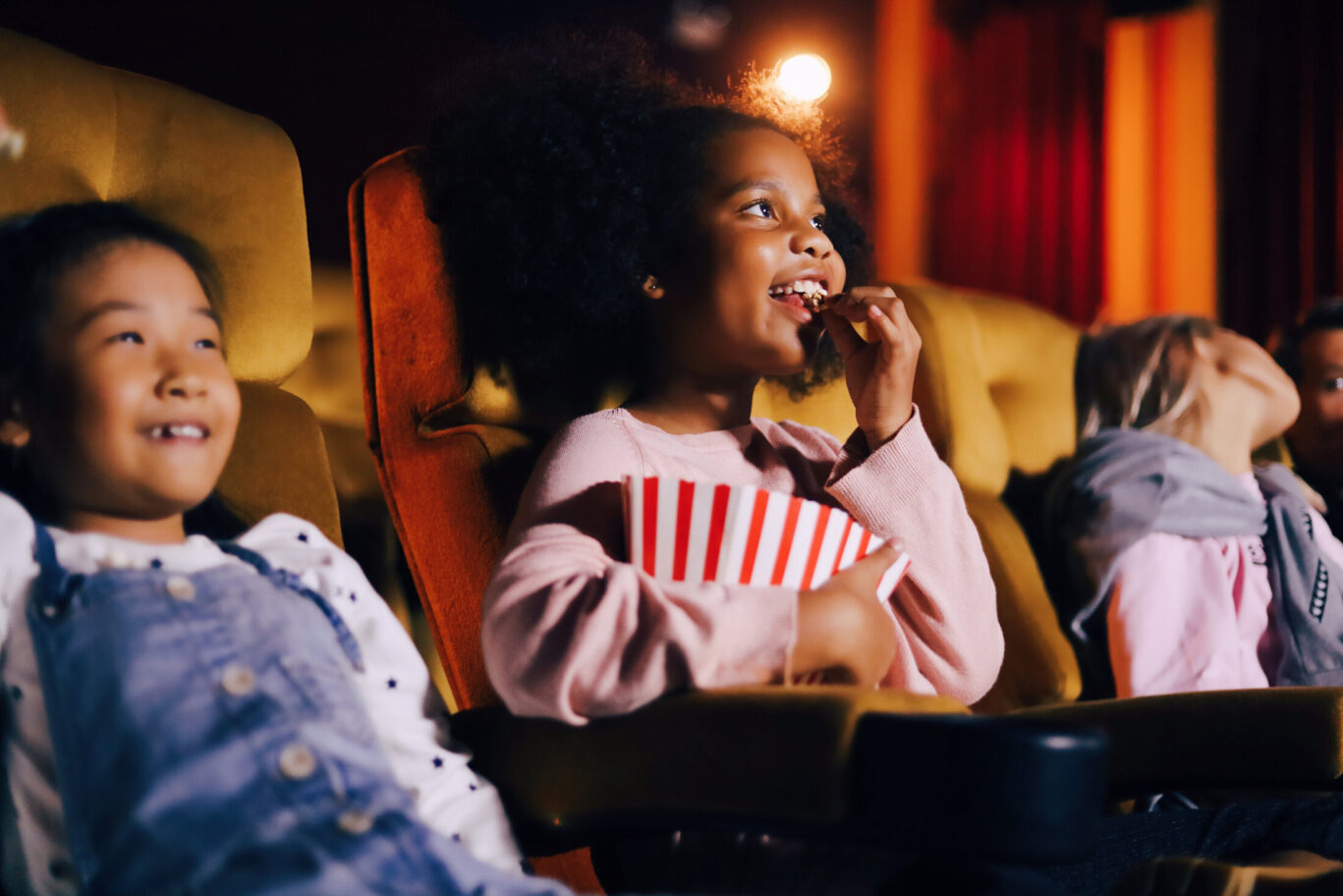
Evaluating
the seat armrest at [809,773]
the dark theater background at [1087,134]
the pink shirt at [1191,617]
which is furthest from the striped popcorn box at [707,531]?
the dark theater background at [1087,134]

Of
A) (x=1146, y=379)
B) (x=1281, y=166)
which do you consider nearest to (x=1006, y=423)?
(x=1146, y=379)

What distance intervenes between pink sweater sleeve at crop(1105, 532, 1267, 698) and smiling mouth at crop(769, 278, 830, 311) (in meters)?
0.64

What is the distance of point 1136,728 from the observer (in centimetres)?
98

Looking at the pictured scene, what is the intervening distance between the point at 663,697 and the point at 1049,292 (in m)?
3.56

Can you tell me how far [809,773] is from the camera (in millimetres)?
623

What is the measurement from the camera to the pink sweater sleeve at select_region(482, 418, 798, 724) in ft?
2.36

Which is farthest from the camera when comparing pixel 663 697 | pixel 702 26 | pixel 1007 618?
pixel 702 26

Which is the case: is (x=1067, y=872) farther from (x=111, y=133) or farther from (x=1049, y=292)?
(x=1049, y=292)

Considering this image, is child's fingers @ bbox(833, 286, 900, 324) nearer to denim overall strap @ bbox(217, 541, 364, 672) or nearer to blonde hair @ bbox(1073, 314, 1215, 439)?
denim overall strap @ bbox(217, 541, 364, 672)

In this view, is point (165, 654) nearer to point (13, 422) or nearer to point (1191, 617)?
point (13, 422)

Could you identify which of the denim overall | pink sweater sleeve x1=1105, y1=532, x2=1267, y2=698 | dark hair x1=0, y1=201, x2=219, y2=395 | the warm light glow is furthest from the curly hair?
the warm light glow

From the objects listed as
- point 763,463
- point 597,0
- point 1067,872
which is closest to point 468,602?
point 763,463

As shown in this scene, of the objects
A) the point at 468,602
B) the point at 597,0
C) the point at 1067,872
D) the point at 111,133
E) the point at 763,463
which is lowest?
the point at 1067,872

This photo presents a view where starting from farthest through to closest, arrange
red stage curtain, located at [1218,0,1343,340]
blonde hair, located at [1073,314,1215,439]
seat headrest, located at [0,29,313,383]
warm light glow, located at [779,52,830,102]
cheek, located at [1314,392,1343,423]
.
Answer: red stage curtain, located at [1218,0,1343,340] < warm light glow, located at [779,52,830,102] < cheek, located at [1314,392,1343,423] < blonde hair, located at [1073,314,1215,439] < seat headrest, located at [0,29,313,383]
